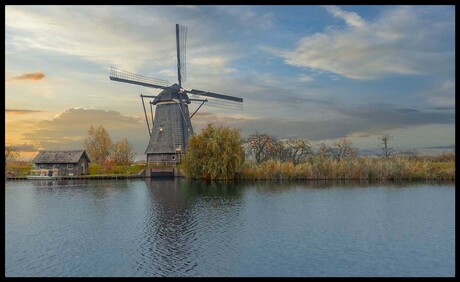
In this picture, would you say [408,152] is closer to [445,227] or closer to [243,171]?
[243,171]

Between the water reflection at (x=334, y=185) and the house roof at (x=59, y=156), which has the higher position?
the house roof at (x=59, y=156)

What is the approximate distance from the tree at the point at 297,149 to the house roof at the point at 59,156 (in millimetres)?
29873

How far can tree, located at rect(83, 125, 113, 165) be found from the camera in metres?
68.0

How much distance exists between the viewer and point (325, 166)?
151 ft

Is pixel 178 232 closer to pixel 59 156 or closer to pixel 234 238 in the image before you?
pixel 234 238

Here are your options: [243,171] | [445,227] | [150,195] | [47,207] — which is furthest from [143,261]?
[243,171]

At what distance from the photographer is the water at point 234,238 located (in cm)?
1268

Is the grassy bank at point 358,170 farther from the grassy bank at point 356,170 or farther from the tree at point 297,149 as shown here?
the tree at point 297,149

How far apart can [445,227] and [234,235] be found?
29.9 feet

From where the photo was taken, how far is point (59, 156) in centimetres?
5784

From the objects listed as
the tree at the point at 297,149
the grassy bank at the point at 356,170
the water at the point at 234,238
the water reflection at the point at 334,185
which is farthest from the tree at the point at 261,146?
the water at the point at 234,238

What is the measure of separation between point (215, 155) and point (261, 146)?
16.5m
